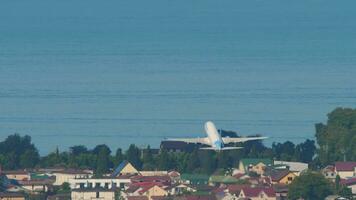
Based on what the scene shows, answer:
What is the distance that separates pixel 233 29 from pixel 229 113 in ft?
224

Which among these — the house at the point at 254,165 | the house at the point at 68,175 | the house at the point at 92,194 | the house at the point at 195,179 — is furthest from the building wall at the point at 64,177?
the house at the point at 254,165

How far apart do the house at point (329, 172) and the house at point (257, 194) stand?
3493mm

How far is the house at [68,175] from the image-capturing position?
83.9 metres

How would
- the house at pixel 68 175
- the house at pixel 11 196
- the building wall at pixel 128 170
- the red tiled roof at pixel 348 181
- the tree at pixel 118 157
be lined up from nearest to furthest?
1. the house at pixel 11 196
2. the red tiled roof at pixel 348 181
3. the house at pixel 68 175
4. the building wall at pixel 128 170
5. the tree at pixel 118 157

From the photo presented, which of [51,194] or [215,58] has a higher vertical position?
[215,58]

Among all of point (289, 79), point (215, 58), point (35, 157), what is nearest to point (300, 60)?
point (215, 58)

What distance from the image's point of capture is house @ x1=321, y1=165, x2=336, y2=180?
272 ft

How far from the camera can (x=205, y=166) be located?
8650 centimetres

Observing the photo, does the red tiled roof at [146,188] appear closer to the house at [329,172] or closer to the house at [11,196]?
the house at [11,196]

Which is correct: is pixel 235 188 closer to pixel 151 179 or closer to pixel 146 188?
pixel 146 188

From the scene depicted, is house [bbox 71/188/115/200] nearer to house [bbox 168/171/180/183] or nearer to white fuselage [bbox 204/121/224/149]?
house [bbox 168/171/180/183]

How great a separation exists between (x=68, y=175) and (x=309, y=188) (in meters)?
9.94

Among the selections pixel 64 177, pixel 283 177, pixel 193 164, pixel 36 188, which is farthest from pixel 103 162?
pixel 283 177

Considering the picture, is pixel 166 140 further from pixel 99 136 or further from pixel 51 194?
pixel 51 194
